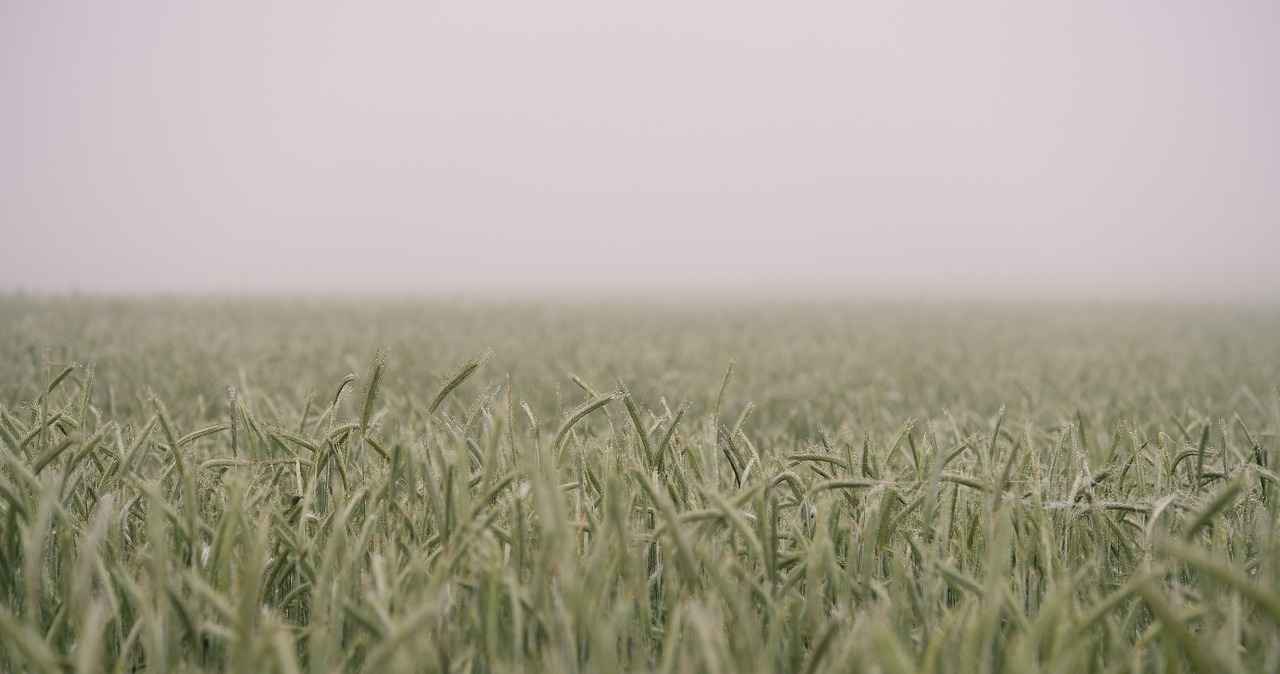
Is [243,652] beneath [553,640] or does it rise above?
above

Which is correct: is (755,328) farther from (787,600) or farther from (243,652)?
(243,652)

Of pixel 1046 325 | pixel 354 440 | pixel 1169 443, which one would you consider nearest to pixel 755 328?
pixel 1046 325

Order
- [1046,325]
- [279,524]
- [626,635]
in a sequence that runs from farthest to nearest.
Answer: [1046,325]
[279,524]
[626,635]

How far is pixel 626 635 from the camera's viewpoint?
110 centimetres

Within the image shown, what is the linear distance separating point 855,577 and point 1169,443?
148cm

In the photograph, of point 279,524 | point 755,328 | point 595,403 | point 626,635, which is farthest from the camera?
point 755,328

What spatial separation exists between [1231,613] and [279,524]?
143 centimetres

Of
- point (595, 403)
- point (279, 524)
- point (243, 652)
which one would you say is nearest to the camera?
point (243, 652)

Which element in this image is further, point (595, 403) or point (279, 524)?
point (595, 403)

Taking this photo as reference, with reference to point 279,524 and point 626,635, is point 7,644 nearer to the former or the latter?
point 279,524

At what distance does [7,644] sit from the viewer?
951mm

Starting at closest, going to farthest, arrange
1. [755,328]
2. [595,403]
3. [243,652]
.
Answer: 1. [243,652]
2. [595,403]
3. [755,328]

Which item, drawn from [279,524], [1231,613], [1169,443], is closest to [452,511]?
[279,524]

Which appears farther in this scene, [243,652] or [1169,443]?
[1169,443]
